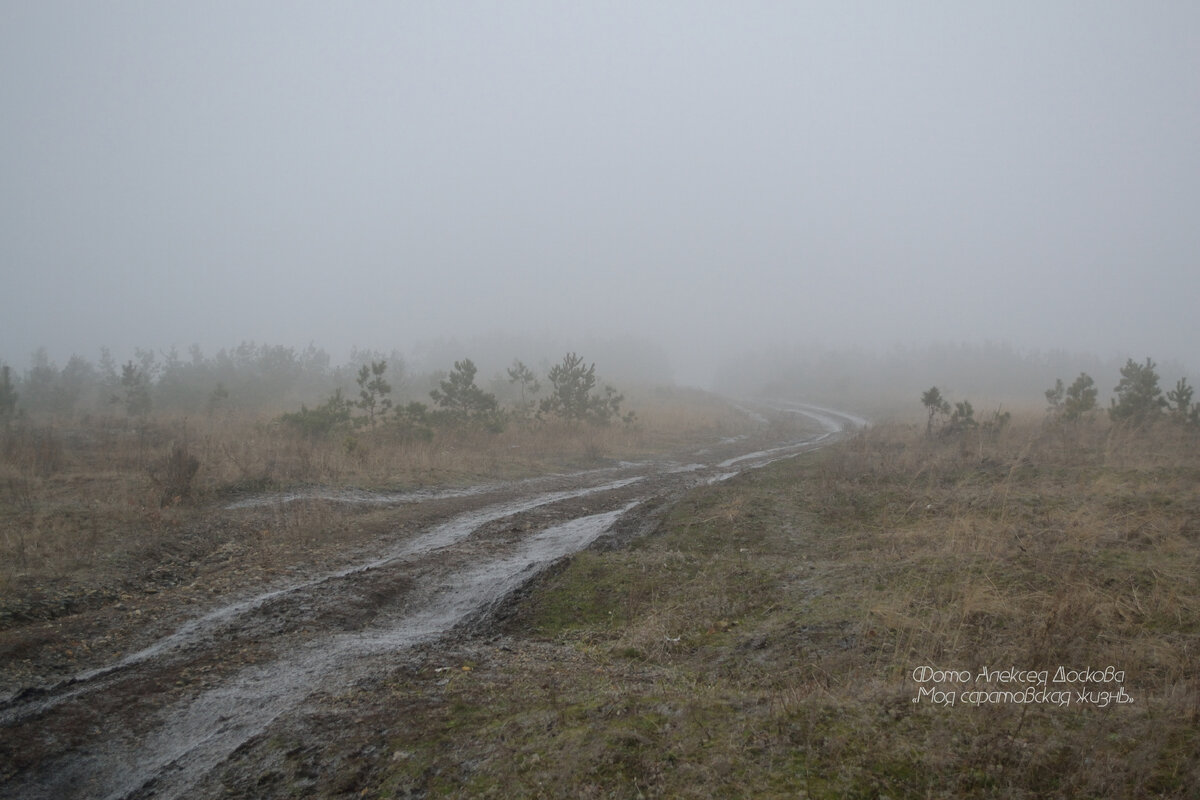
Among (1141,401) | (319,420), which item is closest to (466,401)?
(319,420)

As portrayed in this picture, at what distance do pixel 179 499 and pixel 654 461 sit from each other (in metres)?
14.6

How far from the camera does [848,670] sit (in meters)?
4.45

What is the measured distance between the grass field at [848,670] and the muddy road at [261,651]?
86cm

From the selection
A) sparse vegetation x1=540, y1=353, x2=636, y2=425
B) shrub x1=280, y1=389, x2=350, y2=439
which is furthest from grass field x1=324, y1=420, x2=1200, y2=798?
sparse vegetation x1=540, y1=353, x2=636, y2=425

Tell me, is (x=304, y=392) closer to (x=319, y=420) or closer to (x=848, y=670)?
(x=319, y=420)

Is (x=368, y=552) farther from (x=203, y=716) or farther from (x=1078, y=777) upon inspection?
(x=1078, y=777)

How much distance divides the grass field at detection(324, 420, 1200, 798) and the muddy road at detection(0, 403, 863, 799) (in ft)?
2.83

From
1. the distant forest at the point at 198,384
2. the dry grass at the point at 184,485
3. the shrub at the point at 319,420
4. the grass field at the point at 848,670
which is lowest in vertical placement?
the grass field at the point at 848,670

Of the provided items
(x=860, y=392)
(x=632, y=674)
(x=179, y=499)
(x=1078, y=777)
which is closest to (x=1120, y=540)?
(x=1078, y=777)

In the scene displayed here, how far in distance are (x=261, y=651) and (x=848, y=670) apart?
5.47 meters

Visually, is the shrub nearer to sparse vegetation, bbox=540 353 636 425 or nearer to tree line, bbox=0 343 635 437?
tree line, bbox=0 343 635 437

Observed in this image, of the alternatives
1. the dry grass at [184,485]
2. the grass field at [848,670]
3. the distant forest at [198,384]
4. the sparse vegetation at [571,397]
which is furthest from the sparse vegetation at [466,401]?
the grass field at [848,670]

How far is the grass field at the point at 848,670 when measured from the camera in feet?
9.85

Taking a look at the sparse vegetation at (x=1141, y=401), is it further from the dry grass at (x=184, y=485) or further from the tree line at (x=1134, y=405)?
the dry grass at (x=184, y=485)
